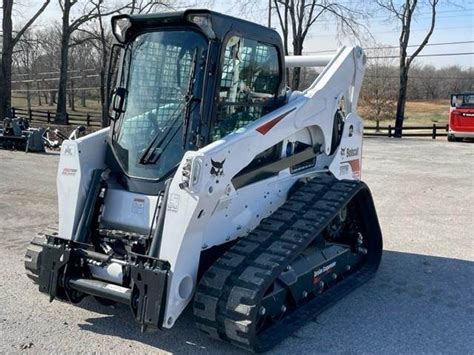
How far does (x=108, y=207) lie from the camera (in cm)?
455

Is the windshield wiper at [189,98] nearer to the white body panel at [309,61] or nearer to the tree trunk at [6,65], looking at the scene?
the white body panel at [309,61]

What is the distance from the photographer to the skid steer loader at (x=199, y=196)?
12.6 feet

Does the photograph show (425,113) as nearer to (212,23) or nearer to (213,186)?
(212,23)

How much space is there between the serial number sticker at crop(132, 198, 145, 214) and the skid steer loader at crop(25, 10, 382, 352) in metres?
0.02

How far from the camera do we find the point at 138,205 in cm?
435

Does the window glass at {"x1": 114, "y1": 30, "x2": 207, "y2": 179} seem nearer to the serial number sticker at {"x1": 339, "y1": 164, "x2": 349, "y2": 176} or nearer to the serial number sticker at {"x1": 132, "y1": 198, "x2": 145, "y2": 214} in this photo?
the serial number sticker at {"x1": 132, "y1": 198, "x2": 145, "y2": 214}

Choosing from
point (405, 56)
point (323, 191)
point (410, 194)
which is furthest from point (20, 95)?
point (323, 191)

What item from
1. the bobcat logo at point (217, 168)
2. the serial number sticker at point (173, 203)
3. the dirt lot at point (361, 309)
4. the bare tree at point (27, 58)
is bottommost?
the dirt lot at point (361, 309)

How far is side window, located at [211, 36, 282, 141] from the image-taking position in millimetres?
4438

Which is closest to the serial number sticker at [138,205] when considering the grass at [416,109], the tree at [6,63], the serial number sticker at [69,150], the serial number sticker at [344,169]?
the serial number sticker at [69,150]

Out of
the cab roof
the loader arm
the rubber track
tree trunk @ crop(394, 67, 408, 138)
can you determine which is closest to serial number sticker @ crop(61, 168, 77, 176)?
the loader arm

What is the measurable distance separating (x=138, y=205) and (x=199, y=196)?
747mm

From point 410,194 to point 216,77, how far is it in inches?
297

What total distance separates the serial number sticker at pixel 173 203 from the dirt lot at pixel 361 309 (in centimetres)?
103
